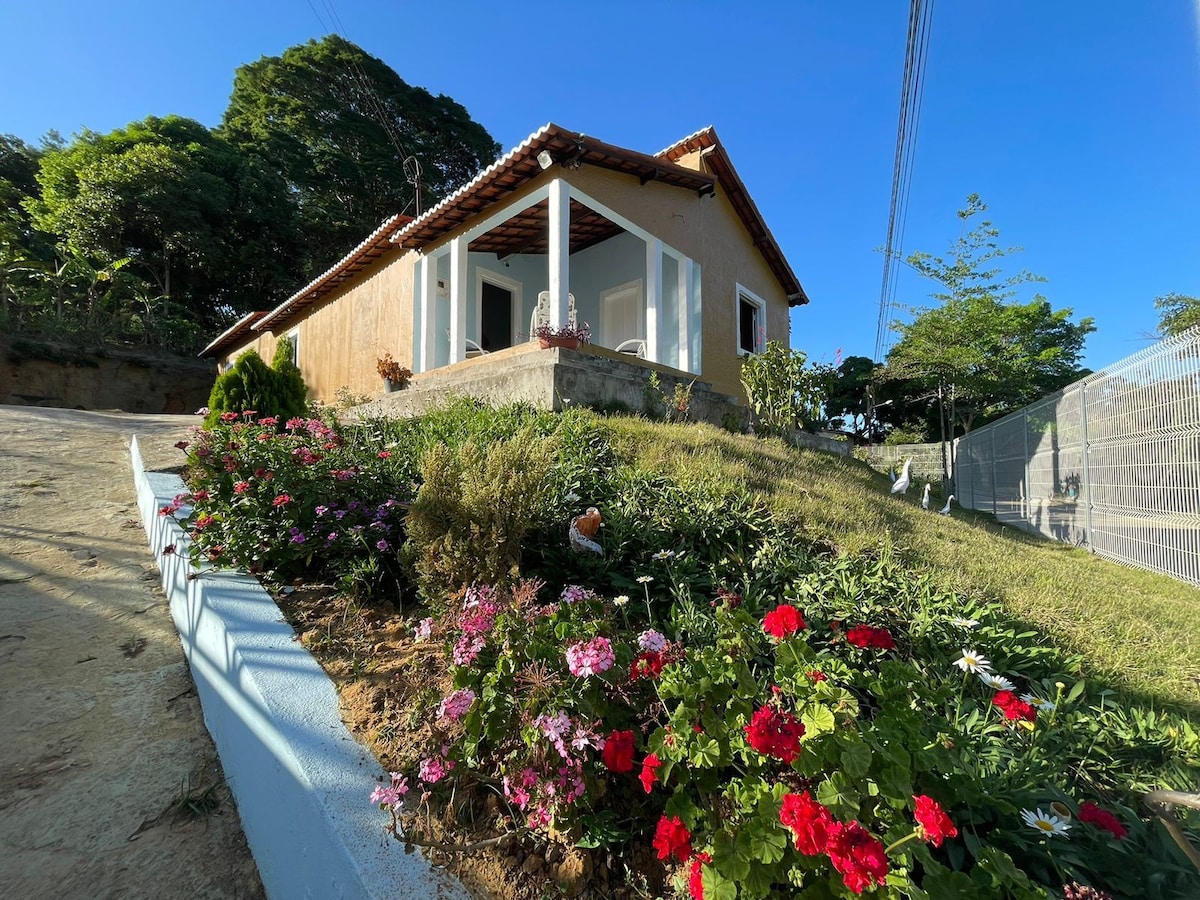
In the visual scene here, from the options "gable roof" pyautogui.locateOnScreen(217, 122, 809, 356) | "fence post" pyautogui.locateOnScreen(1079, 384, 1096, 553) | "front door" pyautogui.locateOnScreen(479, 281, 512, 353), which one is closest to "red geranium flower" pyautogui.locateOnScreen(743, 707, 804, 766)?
"gable roof" pyautogui.locateOnScreen(217, 122, 809, 356)

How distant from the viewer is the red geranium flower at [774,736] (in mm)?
1040

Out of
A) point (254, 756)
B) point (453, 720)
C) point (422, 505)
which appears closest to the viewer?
point (453, 720)

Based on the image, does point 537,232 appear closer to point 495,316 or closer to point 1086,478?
point 495,316

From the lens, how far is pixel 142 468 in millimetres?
4840

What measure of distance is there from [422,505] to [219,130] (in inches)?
1214

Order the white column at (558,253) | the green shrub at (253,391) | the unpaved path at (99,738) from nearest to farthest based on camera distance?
the unpaved path at (99,738) < the white column at (558,253) < the green shrub at (253,391)

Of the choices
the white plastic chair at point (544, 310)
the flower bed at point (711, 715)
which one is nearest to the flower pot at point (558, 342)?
the white plastic chair at point (544, 310)

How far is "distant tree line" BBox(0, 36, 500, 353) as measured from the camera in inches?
703

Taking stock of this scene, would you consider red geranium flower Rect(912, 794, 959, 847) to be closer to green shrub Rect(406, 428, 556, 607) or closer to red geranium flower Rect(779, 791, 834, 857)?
red geranium flower Rect(779, 791, 834, 857)

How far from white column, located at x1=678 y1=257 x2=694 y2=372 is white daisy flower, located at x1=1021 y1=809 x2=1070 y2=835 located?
742 centimetres

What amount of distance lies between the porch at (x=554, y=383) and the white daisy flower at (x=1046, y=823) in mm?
4207

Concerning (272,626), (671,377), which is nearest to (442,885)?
(272,626)

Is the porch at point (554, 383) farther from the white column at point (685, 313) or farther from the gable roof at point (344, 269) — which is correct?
the gable roof at point (344, 269)

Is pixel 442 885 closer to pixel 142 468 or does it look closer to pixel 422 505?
pixel 422 505
